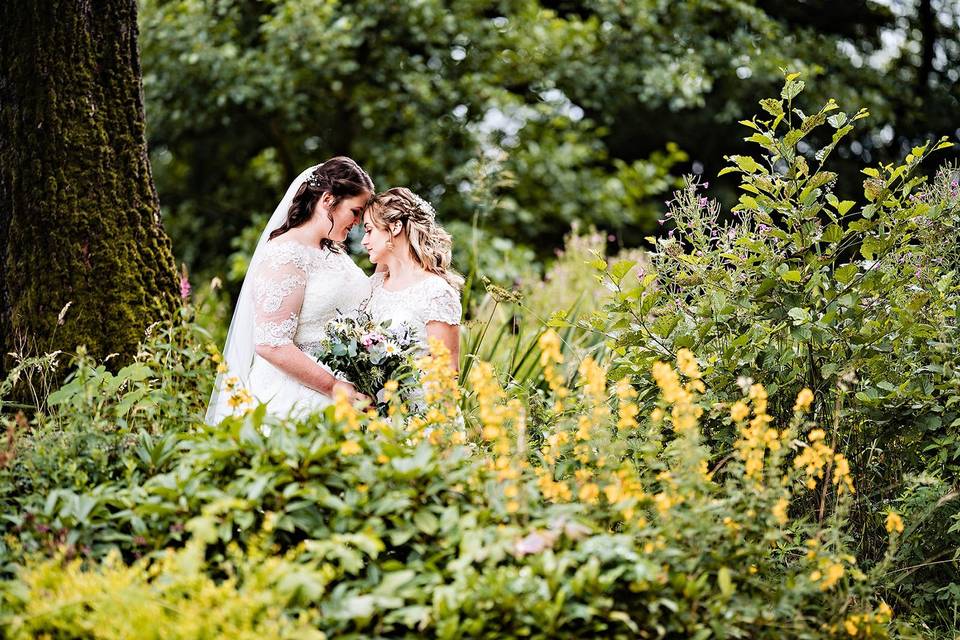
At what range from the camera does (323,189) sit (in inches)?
178

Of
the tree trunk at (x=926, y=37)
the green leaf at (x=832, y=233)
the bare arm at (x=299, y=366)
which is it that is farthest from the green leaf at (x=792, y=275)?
the tree trunk at (x=926, y=37)

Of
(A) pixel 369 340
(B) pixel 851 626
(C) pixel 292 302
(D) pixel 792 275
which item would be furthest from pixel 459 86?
(B) pixel 851 626

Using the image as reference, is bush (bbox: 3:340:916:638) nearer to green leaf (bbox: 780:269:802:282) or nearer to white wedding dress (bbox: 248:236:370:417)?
green leaf (bbox: 780:269:802:282)

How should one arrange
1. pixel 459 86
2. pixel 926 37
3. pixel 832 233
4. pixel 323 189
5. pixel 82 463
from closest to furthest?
pixel 82 463 < pixel 832 233 < pixel 323 189 < pixel 459 86 < pixel 926 37

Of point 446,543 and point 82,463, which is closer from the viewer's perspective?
point 446,543

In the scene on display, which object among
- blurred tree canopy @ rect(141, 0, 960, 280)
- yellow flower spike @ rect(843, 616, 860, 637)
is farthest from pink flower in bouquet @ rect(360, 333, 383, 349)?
blurred tree canopy @ rect(141, 0, 960, 280)

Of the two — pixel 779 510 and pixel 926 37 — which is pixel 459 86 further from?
pixel 779 510

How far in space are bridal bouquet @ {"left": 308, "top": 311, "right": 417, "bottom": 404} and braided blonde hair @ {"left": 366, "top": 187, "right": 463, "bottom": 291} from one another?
80cm

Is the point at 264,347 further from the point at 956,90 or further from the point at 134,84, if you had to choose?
the point at 956,90

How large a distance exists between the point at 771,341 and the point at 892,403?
51 cm

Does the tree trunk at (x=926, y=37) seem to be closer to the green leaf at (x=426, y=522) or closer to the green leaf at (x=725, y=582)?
the green leaf at (x=725, y=582)

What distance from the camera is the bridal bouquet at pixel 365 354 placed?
3756mm

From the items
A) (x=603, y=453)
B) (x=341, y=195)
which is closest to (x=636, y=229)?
(x=341, y=195)

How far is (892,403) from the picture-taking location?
11.6ft
